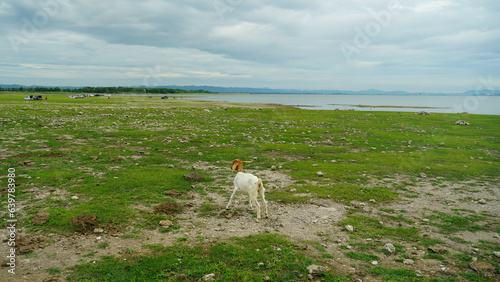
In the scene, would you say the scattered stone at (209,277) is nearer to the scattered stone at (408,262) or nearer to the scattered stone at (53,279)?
the scattered stone at (53,279)

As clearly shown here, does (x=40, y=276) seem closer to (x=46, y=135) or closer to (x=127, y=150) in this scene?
(x=127, y=150)

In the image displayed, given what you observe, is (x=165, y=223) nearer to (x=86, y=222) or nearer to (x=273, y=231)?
(x=86, y=222)

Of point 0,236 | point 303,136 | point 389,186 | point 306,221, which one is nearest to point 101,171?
point 0,236

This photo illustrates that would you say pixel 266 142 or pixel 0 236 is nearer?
pixel 0 236

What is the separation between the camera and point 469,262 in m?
8.08

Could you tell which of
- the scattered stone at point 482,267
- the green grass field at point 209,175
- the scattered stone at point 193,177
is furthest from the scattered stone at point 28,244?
the scattered stone at point 482,267

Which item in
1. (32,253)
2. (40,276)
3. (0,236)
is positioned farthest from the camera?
(0,236)

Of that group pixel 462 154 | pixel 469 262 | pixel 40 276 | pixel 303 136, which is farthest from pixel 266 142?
pixel 40 276

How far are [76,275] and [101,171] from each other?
33.0 feet

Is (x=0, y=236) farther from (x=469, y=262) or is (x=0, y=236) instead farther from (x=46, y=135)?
(x=46, y=135)

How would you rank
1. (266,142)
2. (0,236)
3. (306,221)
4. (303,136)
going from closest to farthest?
(0,236)
(306,221)
(266,142)
(303,136)

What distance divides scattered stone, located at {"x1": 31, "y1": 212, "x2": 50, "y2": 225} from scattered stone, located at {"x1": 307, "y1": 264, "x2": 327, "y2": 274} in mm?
9448

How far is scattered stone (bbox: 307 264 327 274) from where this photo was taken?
293 inches

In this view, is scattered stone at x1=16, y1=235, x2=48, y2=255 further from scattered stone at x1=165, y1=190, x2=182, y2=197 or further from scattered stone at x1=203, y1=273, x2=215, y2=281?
scattered stone at x1=203, y1=273, x2=215, y2=281
